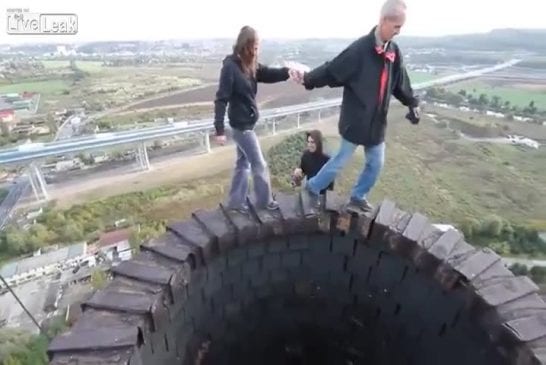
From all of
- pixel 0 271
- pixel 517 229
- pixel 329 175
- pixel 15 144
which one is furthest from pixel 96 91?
pixel 329 175

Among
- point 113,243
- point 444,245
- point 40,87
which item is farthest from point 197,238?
point 40,87

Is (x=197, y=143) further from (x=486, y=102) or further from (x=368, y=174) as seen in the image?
(x=368, y=174)

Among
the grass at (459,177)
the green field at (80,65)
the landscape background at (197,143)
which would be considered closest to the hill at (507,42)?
the landscape background at (197,143)

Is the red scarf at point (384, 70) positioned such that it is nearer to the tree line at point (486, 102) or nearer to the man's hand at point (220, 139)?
the man's hand at point (220, 139)

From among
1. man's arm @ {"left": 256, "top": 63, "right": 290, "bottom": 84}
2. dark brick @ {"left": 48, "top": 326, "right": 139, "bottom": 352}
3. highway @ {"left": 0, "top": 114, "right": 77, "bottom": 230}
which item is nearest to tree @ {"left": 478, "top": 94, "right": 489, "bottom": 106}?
highway @ {"left": 0, "top": 114, "right": 77, "bottom": 230}

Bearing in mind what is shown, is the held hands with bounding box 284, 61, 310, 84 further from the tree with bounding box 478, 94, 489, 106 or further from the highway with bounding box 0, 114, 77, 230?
the tree with bounding box 478, 94, 489, 106
